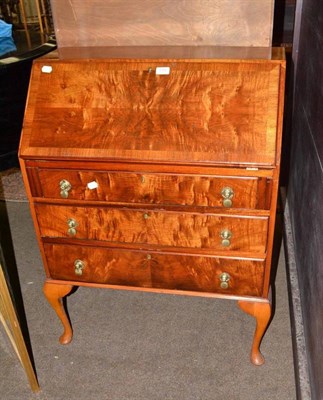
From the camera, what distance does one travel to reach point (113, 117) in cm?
157

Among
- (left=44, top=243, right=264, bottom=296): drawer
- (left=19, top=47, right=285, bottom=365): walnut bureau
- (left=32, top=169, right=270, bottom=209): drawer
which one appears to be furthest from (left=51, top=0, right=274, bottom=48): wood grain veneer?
(left=44, top=243, right=264, bottom=296): drawer

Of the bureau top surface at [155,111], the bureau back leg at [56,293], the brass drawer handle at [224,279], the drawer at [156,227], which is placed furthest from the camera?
the bureau back leg at [56,293]

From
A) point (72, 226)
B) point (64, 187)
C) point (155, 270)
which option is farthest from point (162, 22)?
point (155, 270)

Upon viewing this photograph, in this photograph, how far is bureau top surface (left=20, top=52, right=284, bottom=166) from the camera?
1473 mm

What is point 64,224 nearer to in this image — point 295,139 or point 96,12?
point 96,12

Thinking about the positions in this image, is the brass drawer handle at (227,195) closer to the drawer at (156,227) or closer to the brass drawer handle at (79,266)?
the drawer at (156,227)

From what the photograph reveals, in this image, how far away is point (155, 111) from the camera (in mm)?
1552

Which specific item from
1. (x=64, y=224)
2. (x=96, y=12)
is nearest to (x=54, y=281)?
(x=64, y=224)

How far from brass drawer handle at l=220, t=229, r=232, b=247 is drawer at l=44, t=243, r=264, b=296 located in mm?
75

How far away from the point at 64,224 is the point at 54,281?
0.96 ft

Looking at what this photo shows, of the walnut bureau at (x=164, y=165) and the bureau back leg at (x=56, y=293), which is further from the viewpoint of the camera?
the bureau back leg at (x=56, y=293)

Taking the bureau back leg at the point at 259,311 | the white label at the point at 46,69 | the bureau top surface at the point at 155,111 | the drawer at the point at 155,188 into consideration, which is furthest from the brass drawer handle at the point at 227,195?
the white label at the point at 46,69

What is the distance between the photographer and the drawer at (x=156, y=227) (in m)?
1.58

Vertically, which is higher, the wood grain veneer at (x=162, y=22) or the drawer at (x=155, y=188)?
the wood grain veneer at (x=162, y=22)
